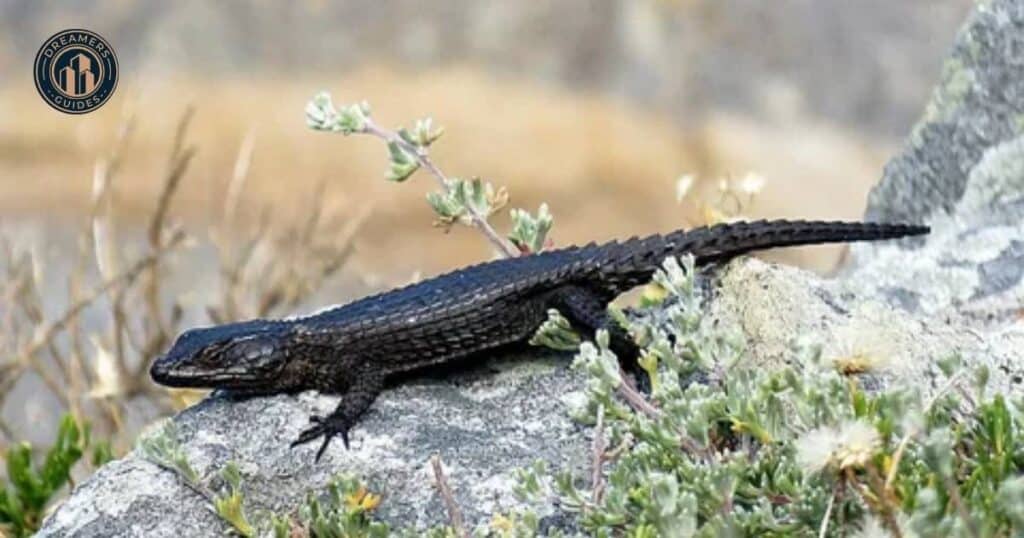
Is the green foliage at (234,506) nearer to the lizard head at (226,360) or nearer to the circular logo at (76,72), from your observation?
the lizard head at (226,360)

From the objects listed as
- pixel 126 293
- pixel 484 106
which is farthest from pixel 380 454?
pixel 484 106

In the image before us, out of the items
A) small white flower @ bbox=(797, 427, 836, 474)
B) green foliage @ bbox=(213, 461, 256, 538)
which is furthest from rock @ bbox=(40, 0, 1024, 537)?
small white flower @ bbox=(797, 427, 836, 474)

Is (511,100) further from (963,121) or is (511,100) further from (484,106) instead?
(963,121)

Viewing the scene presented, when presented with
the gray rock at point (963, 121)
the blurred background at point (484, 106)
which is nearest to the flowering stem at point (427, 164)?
the gray rock at point (963, 121)

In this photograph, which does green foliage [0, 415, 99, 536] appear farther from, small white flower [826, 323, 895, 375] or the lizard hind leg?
small white flower [826, 323, 895, 375]

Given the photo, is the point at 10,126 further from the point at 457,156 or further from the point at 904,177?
the point at 904,177

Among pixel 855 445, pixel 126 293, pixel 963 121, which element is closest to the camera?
pixel 855 445

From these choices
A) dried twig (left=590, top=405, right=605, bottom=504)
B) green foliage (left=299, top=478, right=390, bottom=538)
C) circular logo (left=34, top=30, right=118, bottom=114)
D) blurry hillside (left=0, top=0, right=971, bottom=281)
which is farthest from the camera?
blurry hillside (left=0, top=0, right=971, bottom=281)
